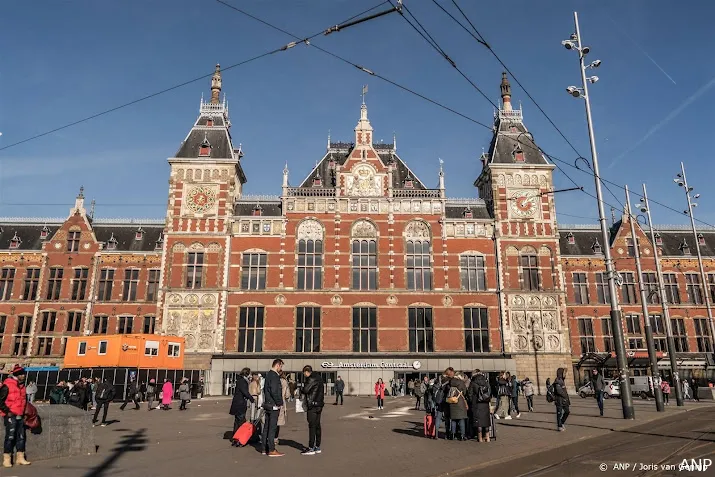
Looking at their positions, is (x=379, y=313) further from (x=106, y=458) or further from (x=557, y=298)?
(x=106, y=458)

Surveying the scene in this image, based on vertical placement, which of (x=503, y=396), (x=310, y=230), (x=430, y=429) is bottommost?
(x=430, y=429)

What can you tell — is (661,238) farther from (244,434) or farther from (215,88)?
(244,434)

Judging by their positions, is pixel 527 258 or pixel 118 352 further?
pixel 527 258

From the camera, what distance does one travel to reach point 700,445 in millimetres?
11539

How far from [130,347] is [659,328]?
4130 cm

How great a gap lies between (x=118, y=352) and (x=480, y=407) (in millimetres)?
23988

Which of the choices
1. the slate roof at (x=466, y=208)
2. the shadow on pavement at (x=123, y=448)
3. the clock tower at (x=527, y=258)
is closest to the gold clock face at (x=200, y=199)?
the slate roof at (x=466, y=208)

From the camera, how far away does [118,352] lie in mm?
29953

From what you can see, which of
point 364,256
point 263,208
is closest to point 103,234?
point 263,208

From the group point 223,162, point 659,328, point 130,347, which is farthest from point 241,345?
point 659,328

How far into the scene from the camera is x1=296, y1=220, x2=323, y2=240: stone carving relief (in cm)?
4100

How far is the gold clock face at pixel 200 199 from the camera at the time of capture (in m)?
40.7

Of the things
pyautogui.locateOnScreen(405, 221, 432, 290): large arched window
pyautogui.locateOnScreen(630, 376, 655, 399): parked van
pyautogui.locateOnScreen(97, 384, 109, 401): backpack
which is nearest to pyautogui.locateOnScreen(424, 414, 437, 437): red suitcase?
pyautogui.locateOnScreen(97, 384, 109, 401): backpack

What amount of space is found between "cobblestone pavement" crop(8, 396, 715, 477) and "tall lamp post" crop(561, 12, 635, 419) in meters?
0.91
